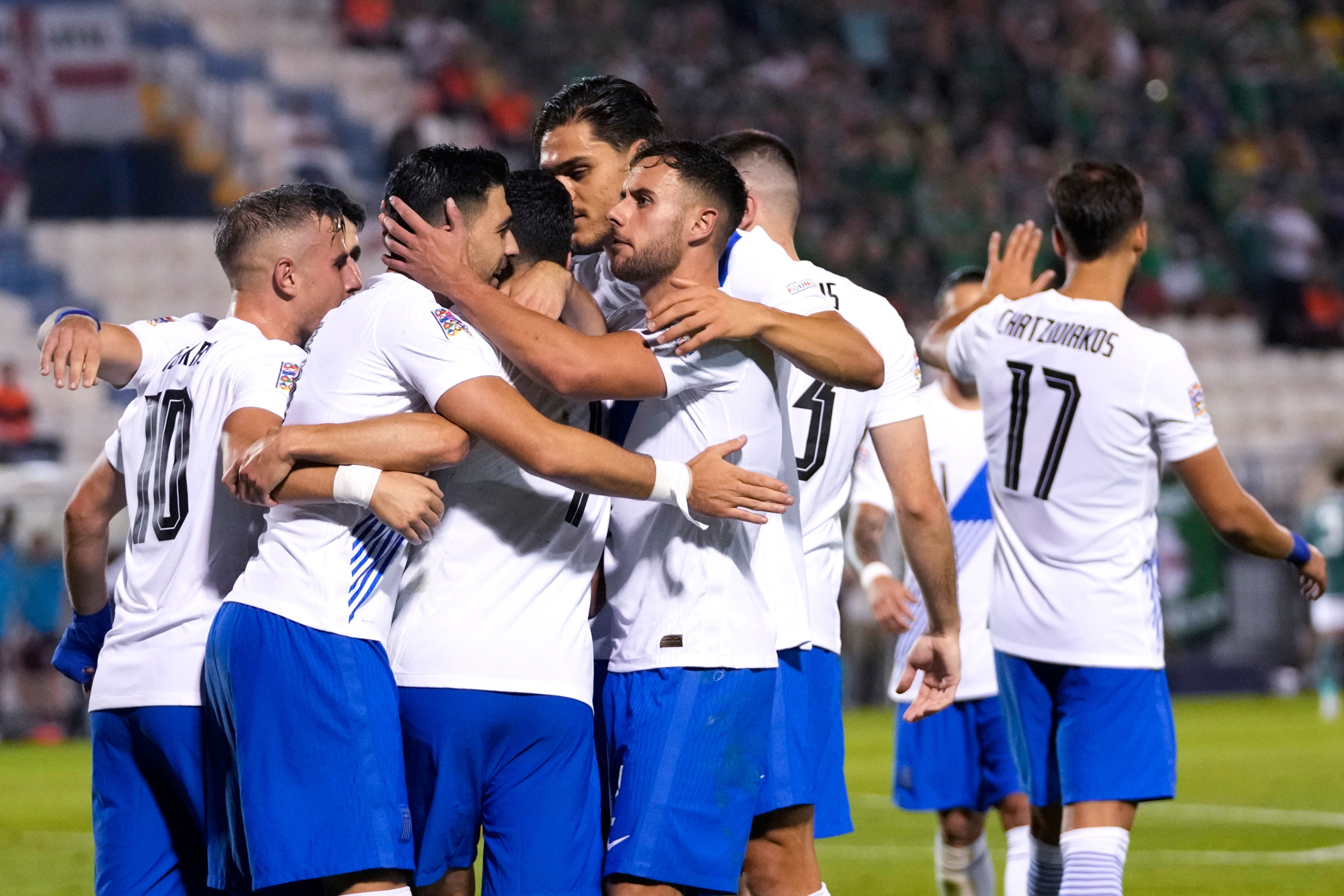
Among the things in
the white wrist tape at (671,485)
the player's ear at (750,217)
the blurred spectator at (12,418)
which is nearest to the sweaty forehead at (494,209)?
the white wrist tape at (671,485)

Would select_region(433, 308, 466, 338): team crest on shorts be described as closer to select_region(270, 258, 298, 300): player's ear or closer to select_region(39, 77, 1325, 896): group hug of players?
select_region(39, 77, 1325, 896): group hug of players

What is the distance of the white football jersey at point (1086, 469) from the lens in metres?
5.00

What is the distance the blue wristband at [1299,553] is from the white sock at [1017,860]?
5.28ft

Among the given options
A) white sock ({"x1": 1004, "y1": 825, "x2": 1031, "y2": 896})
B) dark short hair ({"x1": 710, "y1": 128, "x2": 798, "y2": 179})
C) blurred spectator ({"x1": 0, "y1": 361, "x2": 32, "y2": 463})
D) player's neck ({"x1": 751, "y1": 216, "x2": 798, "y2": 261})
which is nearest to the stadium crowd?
blurred spectator ({"x1": 0, "y1": 361, "x2": 32, "y2": 463})

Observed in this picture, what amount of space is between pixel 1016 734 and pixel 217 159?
1678 cm

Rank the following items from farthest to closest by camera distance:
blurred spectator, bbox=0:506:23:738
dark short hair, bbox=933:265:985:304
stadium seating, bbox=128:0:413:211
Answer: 1. stadium seating, bbox=128:0:413:211
2. blurred spectator, bbox=0:506:23:738
3. dark short hair, bbox=933:265:985:304

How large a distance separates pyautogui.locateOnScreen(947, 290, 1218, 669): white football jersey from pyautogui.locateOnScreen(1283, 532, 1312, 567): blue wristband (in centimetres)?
39

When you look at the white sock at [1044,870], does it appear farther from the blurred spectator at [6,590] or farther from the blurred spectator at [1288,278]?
the blurred spectator at [1288,278]

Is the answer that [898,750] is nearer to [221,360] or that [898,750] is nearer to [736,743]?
[736,743]

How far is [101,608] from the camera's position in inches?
188

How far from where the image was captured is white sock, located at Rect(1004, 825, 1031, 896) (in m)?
6.29

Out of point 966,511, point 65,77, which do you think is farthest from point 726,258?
point 65,77

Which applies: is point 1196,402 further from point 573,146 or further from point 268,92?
point 268,92

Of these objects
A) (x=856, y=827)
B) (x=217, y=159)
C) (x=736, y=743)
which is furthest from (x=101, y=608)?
(x=217, y=159)
